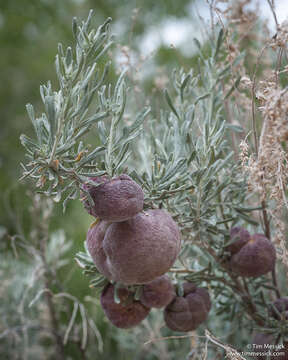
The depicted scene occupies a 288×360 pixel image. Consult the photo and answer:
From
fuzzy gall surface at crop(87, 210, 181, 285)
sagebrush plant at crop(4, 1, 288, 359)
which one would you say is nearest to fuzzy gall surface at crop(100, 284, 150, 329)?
sagebrush plant at crop(4, 1, 288, 359)

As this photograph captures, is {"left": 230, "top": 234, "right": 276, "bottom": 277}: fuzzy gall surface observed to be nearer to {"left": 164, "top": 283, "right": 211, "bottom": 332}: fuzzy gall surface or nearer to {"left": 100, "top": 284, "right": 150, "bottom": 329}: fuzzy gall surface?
{"left": 164, "top": 283, "right": 211, "bottom": 332}: fuzzy gall surface

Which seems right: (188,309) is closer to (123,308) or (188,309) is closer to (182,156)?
(123,308)

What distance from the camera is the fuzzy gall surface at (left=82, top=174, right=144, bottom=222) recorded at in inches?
17.9

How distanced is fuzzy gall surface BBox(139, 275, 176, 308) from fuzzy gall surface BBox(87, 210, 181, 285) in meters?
0.10

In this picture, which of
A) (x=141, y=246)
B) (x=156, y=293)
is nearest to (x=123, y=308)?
(x=156, y=293)

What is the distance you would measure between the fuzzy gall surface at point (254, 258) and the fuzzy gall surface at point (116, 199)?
9.4 inches

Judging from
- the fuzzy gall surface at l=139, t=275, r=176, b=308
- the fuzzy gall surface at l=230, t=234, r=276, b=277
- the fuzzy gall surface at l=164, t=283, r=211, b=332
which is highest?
the fuzzy gall surface at l=230, t=234, r=276, b=277

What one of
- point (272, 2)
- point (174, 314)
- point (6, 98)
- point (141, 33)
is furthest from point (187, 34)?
point (174, 314)

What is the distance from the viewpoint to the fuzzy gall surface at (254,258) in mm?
611

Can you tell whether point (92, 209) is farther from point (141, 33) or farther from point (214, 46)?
point (141, 33)

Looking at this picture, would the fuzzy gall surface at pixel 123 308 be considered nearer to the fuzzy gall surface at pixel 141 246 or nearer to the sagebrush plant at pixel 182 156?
the sagebrush plant at pixel 182 156

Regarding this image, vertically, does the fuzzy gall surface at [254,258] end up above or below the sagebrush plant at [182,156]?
below

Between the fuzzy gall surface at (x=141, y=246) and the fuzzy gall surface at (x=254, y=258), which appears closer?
the fuzzy gall surface at (x=141, y=246)

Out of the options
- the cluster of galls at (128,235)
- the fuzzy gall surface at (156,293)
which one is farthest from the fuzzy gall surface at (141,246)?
the fuzzy gall surface at (156,293)
